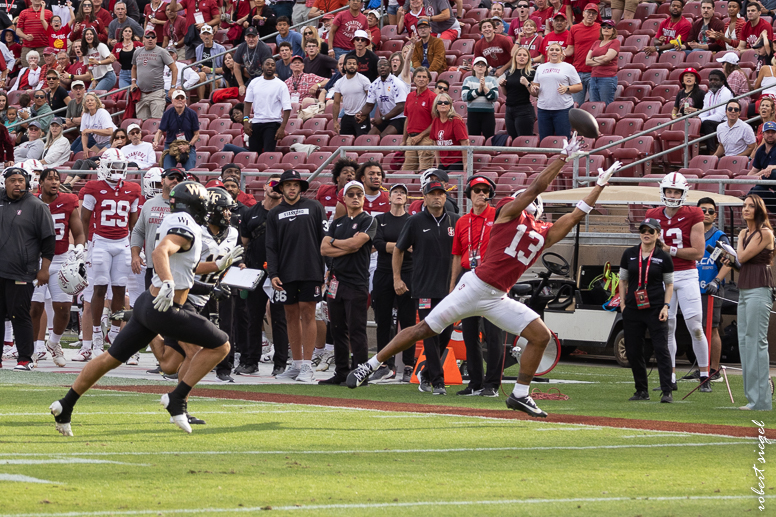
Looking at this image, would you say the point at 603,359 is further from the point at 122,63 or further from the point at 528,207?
the point at 122,63

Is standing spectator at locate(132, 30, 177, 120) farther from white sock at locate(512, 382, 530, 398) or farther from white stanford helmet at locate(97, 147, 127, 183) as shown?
white sock at locate(512, 382, 530, 398)

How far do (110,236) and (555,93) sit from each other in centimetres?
752

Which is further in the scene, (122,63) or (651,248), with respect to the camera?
(122,63)

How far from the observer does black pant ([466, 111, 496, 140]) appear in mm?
17828

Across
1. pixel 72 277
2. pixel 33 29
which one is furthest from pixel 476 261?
pixel 33 29

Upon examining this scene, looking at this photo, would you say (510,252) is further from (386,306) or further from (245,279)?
(245,279)

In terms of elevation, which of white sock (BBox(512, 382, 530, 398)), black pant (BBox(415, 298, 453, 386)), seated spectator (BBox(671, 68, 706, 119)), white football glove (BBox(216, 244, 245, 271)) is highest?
seated spectator (BBox(671, 68, 706, 119))

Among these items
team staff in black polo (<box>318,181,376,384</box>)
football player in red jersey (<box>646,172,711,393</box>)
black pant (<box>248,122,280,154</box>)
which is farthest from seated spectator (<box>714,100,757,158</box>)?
black pant (<box>248,122,280,154</box>)

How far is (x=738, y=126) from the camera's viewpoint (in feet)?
53.0

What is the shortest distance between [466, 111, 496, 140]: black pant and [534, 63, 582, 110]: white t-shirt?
36.4 inches

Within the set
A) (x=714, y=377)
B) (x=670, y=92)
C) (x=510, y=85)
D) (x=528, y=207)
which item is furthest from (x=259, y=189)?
(x=528, y=207)

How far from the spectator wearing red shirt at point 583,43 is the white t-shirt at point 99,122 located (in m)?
8.86

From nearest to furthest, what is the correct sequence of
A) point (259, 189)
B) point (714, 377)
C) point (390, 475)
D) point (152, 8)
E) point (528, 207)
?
1. point (390, 475)
2. point (528, 207)
3. point (714, 377)
4. point (259, 189)
5. point (152, 8)

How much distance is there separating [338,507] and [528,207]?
422 centimetres
